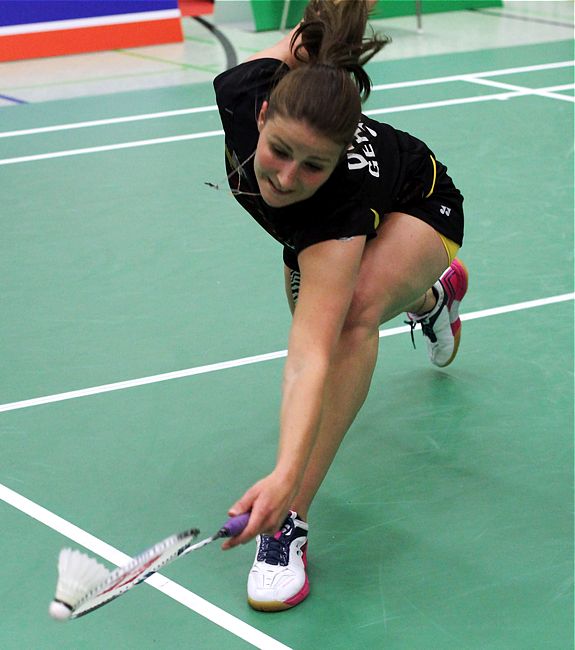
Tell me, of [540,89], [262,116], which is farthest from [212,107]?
[262,116]

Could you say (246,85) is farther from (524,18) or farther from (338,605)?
(524,18)

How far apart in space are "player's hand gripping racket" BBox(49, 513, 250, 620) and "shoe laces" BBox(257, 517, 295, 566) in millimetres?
553

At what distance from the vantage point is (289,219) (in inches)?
94.0

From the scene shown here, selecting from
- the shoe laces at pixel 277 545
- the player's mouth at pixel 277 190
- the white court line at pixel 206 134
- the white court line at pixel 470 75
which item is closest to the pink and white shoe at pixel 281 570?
the shoe laces at pixel 277 545

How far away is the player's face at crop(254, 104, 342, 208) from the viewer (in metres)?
2.09

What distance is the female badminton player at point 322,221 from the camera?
2.09 meters

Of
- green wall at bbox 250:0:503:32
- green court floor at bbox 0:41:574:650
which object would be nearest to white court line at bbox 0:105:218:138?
green court floor at bbox 0:41:574:650

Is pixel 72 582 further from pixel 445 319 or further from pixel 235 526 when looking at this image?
pixel 445 319

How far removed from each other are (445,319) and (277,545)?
3.67ft

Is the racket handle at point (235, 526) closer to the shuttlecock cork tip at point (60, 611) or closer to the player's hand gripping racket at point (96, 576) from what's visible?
the player's hand gripping racket at point (96, 576)

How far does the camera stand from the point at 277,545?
7.91 feet

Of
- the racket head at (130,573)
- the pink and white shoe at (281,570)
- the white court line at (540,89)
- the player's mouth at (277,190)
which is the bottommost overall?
the white court line at (540,89)

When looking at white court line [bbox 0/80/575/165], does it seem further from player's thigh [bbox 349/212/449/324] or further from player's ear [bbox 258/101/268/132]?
player's ear [bbox 258/101/268/132]

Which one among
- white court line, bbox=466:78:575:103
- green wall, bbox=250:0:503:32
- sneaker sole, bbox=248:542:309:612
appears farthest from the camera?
green wall, bbox=250:0:503:32
